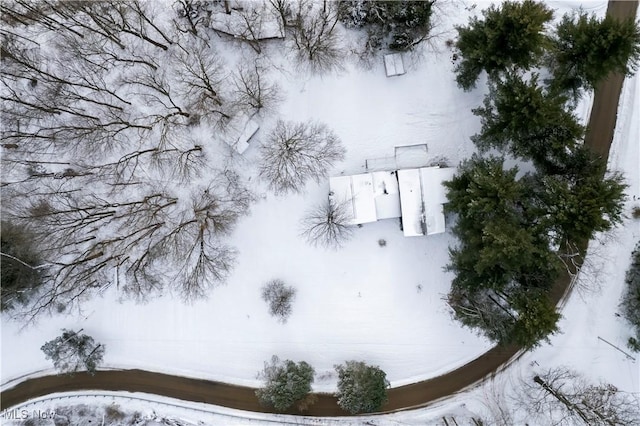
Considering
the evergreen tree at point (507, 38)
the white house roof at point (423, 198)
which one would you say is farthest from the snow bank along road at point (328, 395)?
the white house roof at point (423, 198)

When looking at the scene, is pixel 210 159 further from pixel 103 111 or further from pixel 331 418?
pixel 331 418

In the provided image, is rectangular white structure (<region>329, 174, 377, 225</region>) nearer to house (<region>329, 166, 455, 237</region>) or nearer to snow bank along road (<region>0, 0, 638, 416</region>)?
house (<region>329, 166, 455, 237</region>)

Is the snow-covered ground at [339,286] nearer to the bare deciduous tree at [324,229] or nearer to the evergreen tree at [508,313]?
the bare deciduous tree at [324,229]

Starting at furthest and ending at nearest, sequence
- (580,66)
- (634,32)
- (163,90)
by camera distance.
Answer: (163,90) < (580,66) < (634,32)

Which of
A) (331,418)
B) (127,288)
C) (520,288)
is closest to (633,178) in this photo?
(520,288)

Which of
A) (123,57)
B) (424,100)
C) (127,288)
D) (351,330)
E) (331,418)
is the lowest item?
(331,418)

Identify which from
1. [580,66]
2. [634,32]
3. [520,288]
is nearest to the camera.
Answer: [634,32]

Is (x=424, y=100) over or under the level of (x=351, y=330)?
over

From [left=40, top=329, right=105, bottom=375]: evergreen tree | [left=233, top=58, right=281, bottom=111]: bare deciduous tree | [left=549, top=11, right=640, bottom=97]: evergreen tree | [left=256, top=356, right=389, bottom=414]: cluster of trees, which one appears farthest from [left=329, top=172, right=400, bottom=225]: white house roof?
[left=40, top=329, right=105, bottom=375]: evergreen tree
